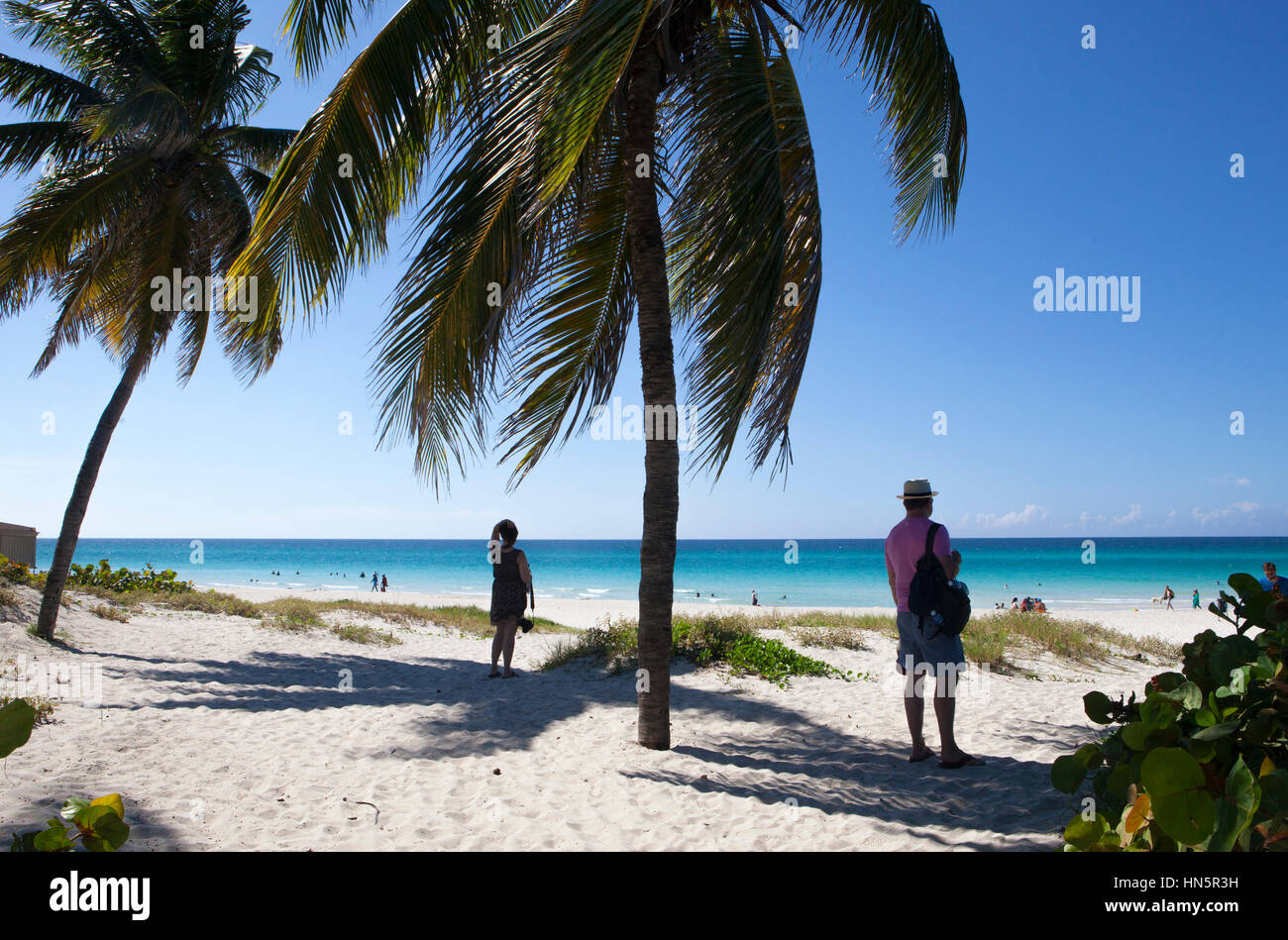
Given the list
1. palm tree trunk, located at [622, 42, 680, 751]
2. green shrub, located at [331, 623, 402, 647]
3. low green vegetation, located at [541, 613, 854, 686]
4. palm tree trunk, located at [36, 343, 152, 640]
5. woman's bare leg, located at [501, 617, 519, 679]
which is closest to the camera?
palm tree trunk, located at [622, 42, 680, 751]

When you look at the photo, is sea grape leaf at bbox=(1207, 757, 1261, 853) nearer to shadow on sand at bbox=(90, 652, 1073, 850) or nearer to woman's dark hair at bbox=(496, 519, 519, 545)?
shadow on sand at bbox=(90, 652, 1073, 850)

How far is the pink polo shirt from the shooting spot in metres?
5.14

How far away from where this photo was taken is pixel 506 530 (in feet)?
29.5

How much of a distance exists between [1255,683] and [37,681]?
33.2 feet

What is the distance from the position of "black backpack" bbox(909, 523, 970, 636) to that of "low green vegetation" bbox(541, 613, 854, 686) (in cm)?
349

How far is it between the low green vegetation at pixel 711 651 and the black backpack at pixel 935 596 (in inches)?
138

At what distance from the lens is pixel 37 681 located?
303 inches

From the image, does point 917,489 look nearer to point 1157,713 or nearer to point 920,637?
point 920,637

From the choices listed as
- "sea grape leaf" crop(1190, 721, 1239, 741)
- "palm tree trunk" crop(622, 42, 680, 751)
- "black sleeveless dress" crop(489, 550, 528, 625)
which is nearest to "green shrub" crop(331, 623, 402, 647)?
"black sleeveless dress" crop(489, 550, 528, 625)

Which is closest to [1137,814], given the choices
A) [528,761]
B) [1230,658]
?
[1230,658]

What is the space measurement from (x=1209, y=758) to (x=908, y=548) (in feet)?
12.5

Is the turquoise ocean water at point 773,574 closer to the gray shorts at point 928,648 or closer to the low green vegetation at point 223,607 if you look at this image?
the low green vegetation at point 223,607
